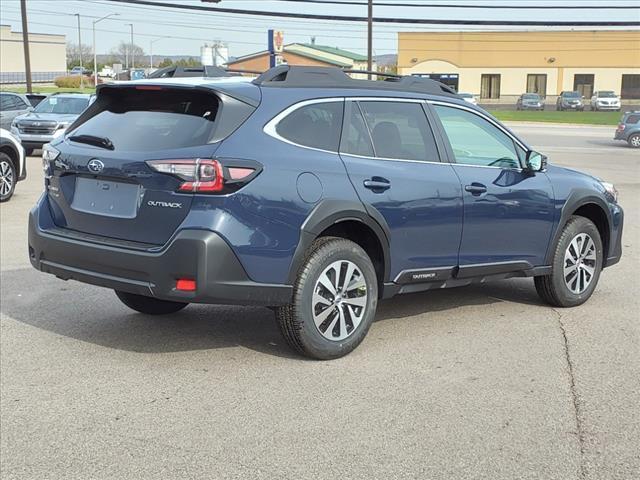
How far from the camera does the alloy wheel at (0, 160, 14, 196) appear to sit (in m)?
13.1

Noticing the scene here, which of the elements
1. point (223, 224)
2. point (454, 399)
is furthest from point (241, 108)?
point (454, 399)

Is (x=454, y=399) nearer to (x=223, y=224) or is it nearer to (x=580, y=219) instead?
(x=223, y=224)

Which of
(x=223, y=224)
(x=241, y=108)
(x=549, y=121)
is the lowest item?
(x=549, y=121)

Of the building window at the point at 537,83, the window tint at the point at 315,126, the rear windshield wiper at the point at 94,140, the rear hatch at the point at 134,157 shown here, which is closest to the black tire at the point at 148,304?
the rear hatch at the point at 134,157

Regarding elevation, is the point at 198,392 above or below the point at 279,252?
below

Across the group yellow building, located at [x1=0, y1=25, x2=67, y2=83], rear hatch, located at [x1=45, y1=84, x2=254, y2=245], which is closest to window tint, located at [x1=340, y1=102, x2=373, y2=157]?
rear hatch, located at [x1=45, y1=84, x2=254, y2=245]

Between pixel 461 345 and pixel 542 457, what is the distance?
185 cm

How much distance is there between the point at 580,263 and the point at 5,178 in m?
9.67

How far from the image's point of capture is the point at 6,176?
13.2m

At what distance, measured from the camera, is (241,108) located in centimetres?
506

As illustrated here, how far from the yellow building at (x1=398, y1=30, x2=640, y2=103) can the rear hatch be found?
74.0 metres

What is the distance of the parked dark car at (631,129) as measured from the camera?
1238 inches

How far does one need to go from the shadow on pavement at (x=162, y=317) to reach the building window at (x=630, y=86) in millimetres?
77096

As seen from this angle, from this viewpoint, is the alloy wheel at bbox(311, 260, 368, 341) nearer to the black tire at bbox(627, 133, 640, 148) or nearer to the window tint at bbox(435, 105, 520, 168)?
the window tint at bbox(435, 105, 520, 168)
